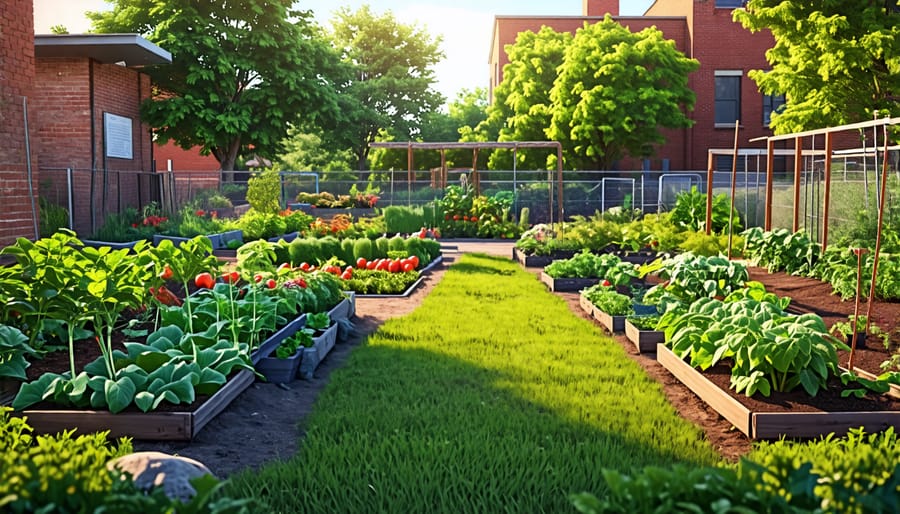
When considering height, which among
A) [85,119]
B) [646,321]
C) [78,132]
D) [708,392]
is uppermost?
[85,119]

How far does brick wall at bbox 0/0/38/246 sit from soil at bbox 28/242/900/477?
419 cm

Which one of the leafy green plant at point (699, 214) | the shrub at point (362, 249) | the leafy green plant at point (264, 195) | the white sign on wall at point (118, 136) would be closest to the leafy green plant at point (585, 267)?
the shrub at point (362, 249)

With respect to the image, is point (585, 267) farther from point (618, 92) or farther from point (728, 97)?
point (728, 97)

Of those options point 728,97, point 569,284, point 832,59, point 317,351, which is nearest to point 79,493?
point 317,351

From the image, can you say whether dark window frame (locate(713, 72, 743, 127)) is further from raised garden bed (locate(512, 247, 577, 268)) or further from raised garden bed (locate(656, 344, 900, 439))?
raised garden bed (locate(656, 344, 900, 439))

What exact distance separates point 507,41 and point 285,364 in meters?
38.6

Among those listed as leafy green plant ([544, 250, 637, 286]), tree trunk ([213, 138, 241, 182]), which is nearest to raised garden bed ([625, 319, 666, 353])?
leafy green plant ([544, 250, 637, 286])

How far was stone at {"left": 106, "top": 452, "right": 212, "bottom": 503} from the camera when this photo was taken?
3.24m

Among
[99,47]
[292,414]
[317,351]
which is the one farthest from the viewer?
[99,47]

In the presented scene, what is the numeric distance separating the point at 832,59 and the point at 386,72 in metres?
34.6

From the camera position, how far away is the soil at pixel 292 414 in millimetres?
5293

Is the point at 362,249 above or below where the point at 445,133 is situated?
below

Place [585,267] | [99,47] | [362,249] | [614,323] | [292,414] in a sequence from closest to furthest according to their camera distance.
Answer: [292,414] < [614,323] < [585,267] < [362,249] < [99,47]

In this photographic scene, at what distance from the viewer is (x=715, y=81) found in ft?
129
